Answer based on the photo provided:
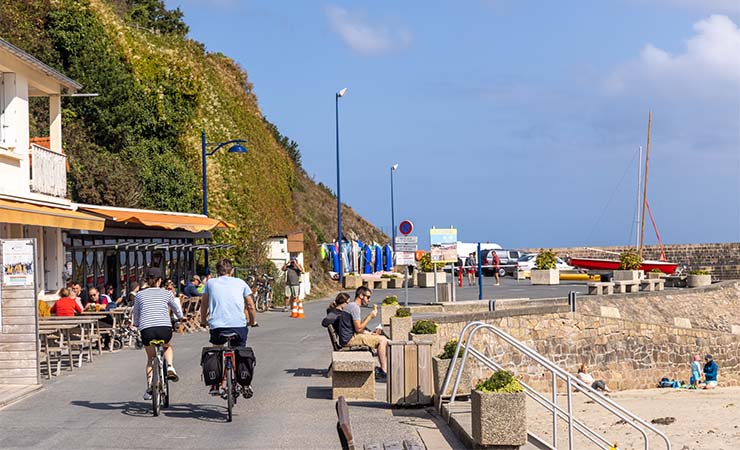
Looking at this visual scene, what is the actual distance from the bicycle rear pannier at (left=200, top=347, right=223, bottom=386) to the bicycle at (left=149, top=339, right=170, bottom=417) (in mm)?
683

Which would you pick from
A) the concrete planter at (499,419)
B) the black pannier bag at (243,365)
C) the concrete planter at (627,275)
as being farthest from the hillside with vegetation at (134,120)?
the concrete planter at (499,419)

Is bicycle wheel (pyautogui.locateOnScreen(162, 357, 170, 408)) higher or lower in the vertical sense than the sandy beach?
higher

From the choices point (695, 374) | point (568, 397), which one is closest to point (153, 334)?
point (568, 397)

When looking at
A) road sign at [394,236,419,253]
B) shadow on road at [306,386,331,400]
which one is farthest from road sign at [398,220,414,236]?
shadow on road at [306,386,331,400]

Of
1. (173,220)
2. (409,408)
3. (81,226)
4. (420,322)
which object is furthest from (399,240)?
(409,408)

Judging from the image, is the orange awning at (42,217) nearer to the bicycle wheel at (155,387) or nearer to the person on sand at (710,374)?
the bicycle wheel at (155,387)

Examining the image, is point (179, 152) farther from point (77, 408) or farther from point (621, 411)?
point (621, 411)

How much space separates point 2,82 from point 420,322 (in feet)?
40.2

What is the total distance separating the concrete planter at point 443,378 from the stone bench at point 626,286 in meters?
30.9

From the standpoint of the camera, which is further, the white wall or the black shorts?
the white wall

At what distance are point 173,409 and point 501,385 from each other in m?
5.03

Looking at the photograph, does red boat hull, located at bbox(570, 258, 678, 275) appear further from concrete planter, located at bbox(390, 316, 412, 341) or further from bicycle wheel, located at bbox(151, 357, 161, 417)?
bicycle wheel, located at bbox(151, 357, 161, 417)

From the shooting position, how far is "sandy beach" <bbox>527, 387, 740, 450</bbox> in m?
20.3

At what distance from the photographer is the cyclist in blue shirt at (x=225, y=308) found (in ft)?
42.0
